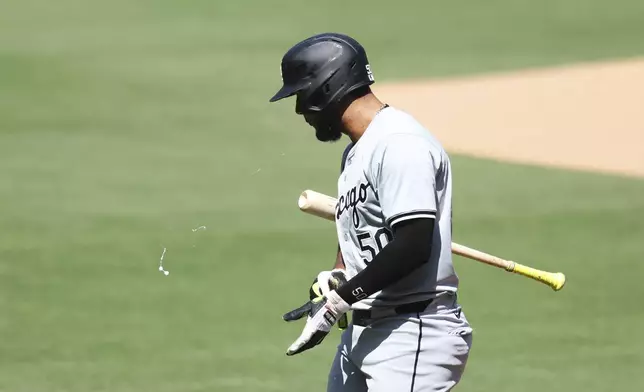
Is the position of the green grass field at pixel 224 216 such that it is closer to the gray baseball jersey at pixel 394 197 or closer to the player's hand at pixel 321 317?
the player's hand at pixel 321 317

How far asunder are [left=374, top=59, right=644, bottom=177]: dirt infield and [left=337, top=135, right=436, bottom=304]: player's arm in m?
8.32

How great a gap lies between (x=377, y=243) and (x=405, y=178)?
1.29 ft

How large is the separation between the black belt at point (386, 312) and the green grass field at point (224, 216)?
2.43 m

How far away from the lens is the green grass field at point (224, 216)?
7844 millimetres

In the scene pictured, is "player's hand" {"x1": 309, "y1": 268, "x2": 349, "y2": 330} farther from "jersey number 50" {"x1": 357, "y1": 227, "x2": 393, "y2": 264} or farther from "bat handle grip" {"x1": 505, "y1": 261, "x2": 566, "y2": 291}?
"bat handle grip" {"x1": 505, "y1": 261, "x2": 566, "y2": 291}

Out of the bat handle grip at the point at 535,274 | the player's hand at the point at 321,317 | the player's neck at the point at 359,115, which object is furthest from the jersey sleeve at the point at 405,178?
the bat handle grip at the point at 535,274

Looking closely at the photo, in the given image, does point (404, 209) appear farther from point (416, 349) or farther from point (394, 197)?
point (416, 349)

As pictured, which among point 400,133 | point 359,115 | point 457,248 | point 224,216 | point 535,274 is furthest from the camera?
point 224,216

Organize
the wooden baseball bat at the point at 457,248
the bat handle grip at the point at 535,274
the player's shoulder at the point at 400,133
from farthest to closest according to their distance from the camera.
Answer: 1. the bat handle grip at the point at 535,274
2. the wooden baseball bat at the point at 457,248
3. the player's shoulder at the point at 400,133

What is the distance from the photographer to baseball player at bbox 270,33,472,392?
466 cm

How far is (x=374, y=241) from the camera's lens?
482 centimetres

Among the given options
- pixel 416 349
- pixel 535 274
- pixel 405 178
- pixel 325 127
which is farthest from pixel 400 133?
pixel 535 274

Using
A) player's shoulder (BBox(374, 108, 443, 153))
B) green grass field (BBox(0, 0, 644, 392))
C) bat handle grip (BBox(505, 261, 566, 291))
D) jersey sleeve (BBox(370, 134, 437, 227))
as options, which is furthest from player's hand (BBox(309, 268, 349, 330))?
green grass field (BBox(0, 0, 644, 392))

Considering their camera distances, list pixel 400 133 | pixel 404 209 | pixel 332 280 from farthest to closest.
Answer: pixel 332 280 < pixel 400 133 < pixel 404 209
